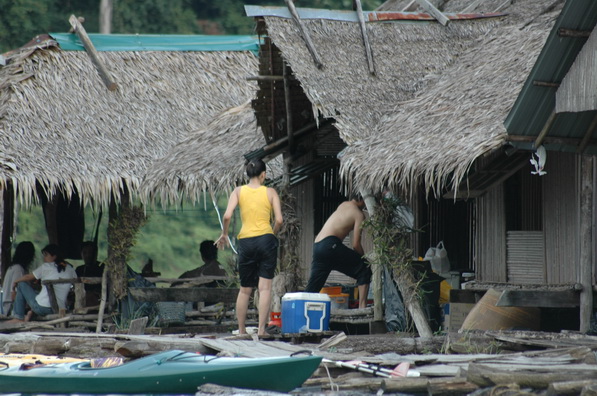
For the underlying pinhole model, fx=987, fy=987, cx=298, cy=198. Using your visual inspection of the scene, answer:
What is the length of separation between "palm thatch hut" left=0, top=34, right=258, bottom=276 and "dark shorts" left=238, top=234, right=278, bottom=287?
3.39 m

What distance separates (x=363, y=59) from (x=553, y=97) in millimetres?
4172

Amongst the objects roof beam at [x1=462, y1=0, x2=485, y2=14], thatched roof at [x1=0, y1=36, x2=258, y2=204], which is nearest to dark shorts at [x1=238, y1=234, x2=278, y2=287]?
thatched roof at [x1=0, y1=36, x2=258, y2=204]

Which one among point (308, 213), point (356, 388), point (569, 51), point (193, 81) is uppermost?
point (193, 81)

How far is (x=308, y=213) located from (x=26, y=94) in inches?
166

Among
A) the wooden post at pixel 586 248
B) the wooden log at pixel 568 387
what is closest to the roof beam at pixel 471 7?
the wooden post at pixel 586 248

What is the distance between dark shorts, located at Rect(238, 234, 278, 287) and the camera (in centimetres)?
965

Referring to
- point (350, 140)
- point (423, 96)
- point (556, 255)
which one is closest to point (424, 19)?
point (423, 96)

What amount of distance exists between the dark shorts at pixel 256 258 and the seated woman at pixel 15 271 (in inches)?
194

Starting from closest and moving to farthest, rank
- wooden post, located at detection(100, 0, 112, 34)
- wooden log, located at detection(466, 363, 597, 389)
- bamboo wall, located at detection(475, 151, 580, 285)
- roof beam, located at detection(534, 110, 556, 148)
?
wooden log, located at detection(466, 363, 597, 389) → roof beam, located at detection(534, 110, 556, 148) → bamboo wall, located at detection(475, 151, 580, 285) → wooden post, located at detection(100, 0, 112, 34)

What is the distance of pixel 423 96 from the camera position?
11102 mm

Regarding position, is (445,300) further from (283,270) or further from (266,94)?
(266,94)

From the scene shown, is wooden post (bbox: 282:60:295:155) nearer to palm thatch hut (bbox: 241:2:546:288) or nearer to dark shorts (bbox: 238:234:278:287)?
palm thatch hut (bbox: 241:2:546:288)

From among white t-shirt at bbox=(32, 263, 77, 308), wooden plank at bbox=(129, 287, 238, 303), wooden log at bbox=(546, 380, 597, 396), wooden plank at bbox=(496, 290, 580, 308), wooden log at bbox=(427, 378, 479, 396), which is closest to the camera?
wooden log at bbox=(546, 380, 597, 396)

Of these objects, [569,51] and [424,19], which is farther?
[424,19]
